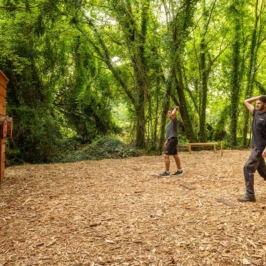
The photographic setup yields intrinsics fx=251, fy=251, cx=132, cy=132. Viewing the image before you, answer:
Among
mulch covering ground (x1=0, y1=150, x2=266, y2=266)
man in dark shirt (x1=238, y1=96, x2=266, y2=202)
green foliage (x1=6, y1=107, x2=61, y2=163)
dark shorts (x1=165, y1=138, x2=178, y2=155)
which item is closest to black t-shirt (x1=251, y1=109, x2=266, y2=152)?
man in dark shirt (x1=238, y1=96, x2=266, y2=202)

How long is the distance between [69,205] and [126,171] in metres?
3.51

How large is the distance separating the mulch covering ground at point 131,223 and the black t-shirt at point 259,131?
3.17 ft

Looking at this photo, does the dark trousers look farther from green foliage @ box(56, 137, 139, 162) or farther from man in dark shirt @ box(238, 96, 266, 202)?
green foliage @ box(56, 137, 139, 162)

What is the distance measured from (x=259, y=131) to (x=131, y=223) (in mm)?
2585

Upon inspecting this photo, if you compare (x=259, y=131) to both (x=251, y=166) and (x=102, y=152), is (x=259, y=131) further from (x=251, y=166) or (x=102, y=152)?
(x=102, y=152)

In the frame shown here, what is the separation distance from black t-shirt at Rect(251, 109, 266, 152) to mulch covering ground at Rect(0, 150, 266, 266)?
0.97 metres

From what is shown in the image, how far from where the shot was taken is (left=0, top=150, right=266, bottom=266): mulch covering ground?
2.67 metres

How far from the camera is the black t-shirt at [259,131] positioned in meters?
4.14

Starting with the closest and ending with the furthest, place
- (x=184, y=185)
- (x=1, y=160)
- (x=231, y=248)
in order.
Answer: (x=231, y=248) → (x=184, y=185) → (x=1, y=160)

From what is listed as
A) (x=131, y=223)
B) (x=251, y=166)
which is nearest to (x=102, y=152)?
(x=251, y=166)

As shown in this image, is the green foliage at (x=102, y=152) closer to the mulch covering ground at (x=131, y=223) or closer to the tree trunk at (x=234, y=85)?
the mulch covering ground at (x=131, y=223)

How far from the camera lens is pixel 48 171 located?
25.3 feet

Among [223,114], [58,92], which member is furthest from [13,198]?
[223,114]

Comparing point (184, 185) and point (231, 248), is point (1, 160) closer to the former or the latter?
point (184, 185)
